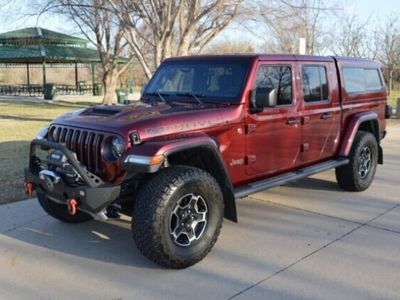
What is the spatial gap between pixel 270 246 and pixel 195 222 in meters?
0.82

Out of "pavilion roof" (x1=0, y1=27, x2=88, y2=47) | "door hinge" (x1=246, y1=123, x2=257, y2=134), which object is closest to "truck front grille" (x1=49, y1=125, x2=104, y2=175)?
"door hinge" (x1=246, y1=123, x2=257, y2=134)

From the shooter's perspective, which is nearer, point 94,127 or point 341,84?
point 94,127

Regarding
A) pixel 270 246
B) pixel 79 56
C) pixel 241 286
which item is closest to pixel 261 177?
pixel 270 246

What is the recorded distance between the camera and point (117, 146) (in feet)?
13.2

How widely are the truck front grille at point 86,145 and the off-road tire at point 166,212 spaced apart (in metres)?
0.51

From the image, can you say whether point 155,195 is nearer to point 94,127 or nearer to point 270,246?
point 94,127

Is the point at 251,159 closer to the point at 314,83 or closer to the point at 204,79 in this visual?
the point at 204,79

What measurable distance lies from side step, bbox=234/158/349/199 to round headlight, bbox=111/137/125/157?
1.23m

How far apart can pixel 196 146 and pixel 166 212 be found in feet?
2.05

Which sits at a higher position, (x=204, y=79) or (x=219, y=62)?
(x=219, y=62)

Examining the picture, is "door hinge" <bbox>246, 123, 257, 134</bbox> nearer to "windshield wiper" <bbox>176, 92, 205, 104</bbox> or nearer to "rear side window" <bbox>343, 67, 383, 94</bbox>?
"windshield wiper" <bbox>176, 92, 205, 104</bbox>

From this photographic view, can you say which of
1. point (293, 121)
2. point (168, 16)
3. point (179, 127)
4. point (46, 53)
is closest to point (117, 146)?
point (179, 127)

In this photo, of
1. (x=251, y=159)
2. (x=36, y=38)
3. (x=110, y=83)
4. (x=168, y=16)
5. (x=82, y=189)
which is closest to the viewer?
(x=82, y=189)

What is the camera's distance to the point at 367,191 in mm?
6582
